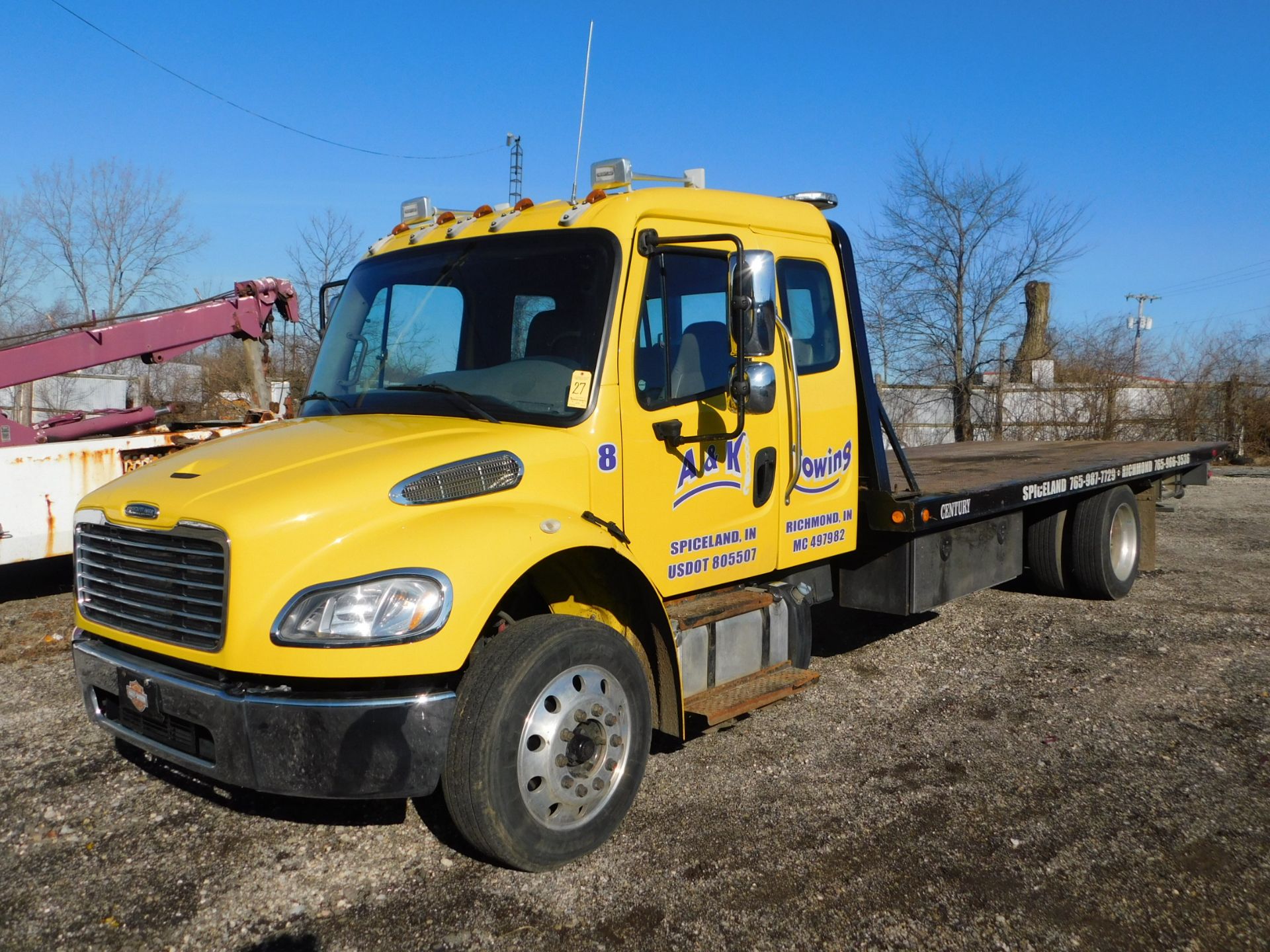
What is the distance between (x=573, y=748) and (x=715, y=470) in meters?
1.50

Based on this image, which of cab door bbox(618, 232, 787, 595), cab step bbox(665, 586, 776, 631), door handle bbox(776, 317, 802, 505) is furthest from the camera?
door handle bbox(776, 317, 802, 505)

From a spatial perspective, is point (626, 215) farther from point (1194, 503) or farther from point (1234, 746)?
point (1194, 503)

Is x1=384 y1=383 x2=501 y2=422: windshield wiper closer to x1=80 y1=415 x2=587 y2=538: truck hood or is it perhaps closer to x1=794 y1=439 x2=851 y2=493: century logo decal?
x1=80 y1=415 x2=587 y2=538: truck hood

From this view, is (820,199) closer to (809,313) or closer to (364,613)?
(809,313)

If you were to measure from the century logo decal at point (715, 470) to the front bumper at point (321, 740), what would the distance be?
1.52 metres

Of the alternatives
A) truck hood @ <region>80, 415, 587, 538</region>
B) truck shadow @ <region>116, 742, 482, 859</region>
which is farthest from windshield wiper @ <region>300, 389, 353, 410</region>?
truck shadow @ <region>116, 742, 482, 859</region>

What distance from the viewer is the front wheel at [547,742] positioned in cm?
345

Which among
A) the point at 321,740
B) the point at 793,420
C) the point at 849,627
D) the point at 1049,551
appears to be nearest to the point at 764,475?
the point at 793,420

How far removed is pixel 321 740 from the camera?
3.31 m

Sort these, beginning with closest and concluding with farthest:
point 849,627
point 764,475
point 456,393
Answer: point 456,393 < point 764,475 < point 849,627

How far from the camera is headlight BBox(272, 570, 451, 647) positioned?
329 cm

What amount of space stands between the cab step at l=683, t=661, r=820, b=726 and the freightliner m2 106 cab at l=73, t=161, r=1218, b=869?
2 cm

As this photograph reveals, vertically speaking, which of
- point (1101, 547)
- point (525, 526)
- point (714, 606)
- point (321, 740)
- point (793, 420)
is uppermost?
point (793, 420)

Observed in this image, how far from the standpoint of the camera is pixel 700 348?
4.55 meters
